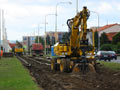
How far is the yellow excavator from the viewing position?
72.2 feet

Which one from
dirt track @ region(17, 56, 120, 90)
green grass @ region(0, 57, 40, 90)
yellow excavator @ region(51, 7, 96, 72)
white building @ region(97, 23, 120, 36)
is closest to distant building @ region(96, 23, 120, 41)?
white building @ region(97, 23, 120, 36)

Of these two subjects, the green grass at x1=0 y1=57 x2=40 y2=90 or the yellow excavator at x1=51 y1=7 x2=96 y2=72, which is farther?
the yellow excavator at x1=51 y1=7 x2=96 y2=72

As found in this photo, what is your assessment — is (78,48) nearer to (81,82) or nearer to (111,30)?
(81,82)

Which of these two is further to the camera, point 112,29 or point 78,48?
point 112,29

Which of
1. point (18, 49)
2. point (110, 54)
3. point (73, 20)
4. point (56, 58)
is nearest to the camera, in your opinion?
point (73, 20)

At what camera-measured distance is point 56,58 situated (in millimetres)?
26766

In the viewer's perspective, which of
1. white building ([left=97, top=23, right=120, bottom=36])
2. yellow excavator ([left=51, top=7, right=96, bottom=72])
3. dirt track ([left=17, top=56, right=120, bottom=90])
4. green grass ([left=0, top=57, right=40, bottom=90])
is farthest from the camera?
white building ([left=97, top=23, right=120, bottom=36])

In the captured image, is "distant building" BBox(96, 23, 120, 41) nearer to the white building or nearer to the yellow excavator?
the white building

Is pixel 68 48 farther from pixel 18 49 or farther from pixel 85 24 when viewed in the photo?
pixel 18 49

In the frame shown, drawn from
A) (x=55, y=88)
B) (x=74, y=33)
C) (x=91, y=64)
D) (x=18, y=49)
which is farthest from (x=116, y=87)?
(x=18, y=49)

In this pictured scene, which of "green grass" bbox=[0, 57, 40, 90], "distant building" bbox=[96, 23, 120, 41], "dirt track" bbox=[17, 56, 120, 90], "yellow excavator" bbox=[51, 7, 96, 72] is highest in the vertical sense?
"distant building" bbox=[96, 23, 120, 41]

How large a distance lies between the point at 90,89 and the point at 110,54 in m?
34.8

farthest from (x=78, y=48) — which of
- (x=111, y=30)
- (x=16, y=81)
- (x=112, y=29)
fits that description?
(x=111, y=30)

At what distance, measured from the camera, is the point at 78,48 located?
23.6 meters
